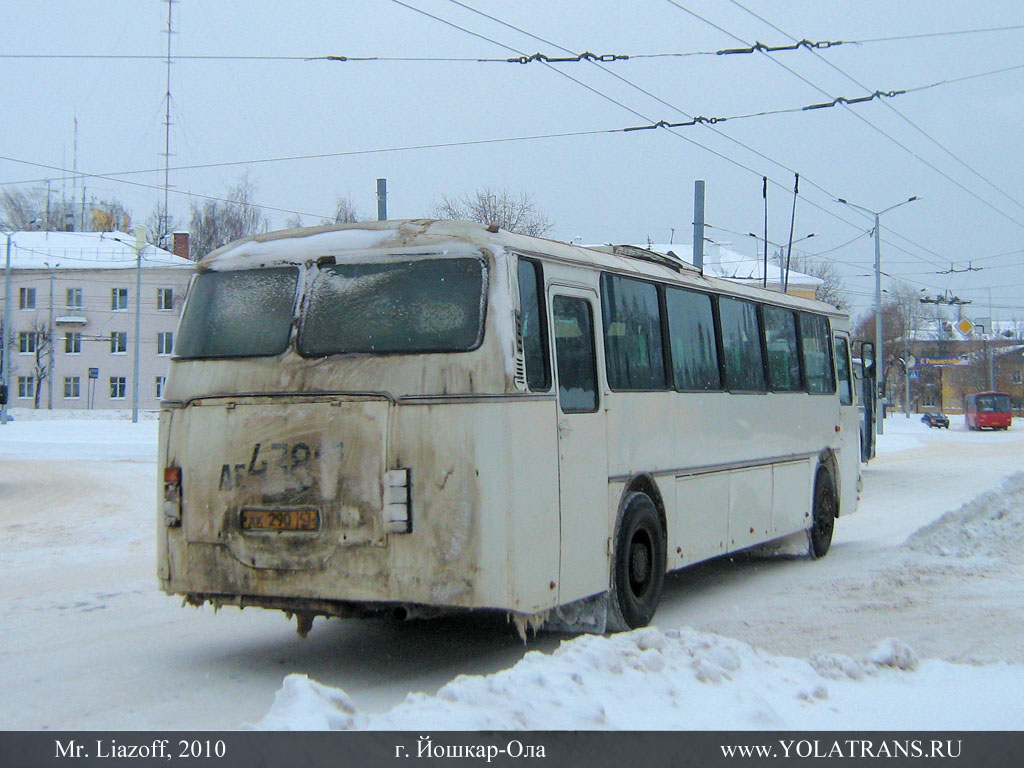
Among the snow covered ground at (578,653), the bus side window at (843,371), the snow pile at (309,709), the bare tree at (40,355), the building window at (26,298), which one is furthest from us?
the building window at (26,298)

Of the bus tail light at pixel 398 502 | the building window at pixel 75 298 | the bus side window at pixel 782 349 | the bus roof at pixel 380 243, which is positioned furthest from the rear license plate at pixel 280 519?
the building window at pixel 75 298

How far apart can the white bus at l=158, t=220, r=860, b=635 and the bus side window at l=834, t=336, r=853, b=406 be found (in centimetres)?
648

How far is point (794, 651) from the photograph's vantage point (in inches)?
309

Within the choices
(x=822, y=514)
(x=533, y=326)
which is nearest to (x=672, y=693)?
(x=533, y=326)

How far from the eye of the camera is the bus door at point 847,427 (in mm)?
14211

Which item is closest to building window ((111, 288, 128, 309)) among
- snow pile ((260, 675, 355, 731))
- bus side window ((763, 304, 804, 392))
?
bus side window ((763, 304, 804, 392))

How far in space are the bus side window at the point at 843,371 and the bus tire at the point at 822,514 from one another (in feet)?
3.72

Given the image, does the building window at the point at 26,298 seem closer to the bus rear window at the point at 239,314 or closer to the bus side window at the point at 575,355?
the bus rear window at the point at 239,314

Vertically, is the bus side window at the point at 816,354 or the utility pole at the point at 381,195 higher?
the utility pole at the point at 381,195

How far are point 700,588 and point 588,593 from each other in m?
3.85

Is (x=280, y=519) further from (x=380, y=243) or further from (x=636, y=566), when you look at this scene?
(x=636, y=566)

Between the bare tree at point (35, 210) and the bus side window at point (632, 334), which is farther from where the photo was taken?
the bare tree at point (35, 210)

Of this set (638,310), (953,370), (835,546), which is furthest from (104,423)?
(953,370)

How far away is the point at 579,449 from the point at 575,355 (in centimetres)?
62
